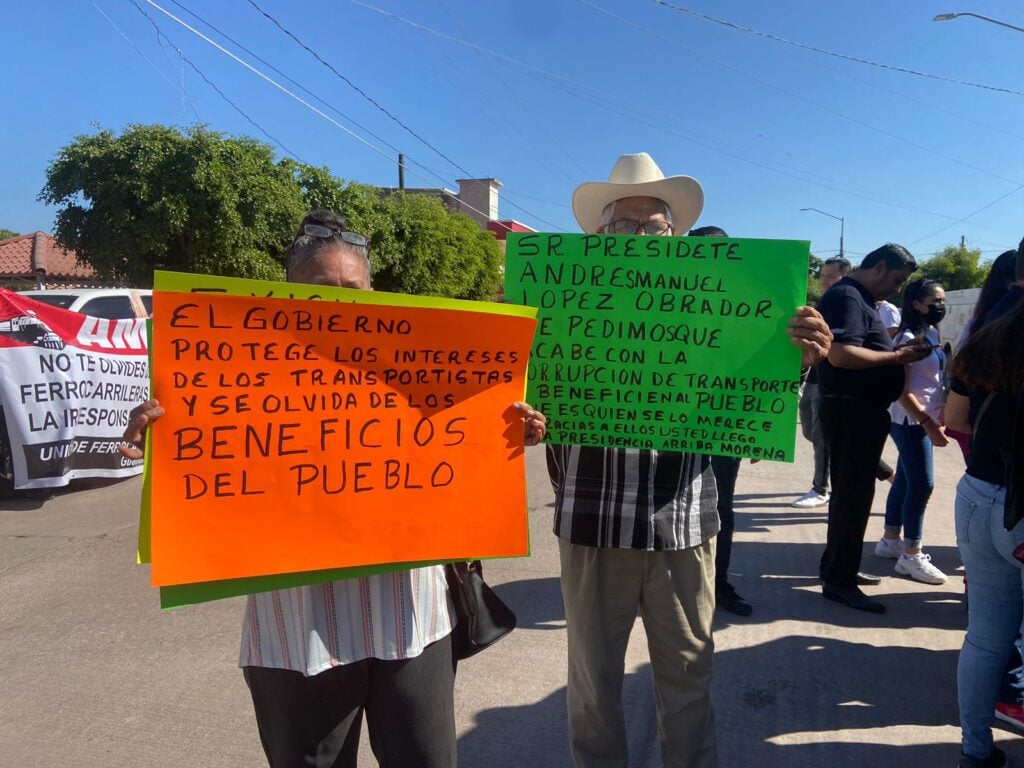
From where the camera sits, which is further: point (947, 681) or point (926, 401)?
point (926, 401)

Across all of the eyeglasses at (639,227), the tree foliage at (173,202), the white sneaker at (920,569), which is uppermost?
the tree foliage at (173,202)

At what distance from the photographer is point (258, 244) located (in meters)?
14.8

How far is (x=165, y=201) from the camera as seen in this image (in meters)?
13.2

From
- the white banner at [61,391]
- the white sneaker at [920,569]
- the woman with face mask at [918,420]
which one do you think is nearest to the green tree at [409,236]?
the white banner at [61,391]

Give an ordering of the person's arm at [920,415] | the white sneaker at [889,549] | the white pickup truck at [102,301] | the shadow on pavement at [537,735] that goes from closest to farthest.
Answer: the shadow on pavement at [537,735] → the person's arm at [920,415] → the white sneaker at [889,549] → the white pickup truck at [102,301]

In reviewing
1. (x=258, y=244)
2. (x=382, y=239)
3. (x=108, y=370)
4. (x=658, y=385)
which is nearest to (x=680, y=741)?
(x=658, y=385)

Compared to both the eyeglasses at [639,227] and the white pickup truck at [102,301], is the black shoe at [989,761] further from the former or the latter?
the white pickup truck at [102,301]

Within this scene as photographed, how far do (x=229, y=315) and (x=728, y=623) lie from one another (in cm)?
301

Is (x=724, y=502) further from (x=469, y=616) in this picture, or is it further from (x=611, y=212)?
(x=469, y=616)

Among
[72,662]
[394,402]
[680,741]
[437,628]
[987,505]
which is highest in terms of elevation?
[394,402]

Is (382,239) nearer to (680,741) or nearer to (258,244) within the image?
(258,244)

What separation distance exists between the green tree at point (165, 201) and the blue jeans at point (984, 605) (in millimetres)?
14012

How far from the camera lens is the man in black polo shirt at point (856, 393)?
3.33 meters

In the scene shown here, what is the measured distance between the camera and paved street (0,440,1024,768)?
2467mm
